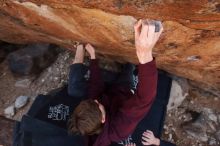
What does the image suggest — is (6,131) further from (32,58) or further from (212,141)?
(212,141)

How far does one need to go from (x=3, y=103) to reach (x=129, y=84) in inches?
59.3

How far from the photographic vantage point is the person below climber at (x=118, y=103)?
2.03 meters

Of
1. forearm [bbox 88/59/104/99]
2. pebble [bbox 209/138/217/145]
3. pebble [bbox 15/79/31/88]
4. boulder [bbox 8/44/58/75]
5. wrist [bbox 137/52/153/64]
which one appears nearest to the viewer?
wrist [bbox 137/52/153/64]

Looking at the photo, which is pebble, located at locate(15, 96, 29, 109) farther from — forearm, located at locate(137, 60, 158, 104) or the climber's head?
forearm, located at locate(137, 60, 158, 104)

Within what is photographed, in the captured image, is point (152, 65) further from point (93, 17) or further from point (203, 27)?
point (93, 17)

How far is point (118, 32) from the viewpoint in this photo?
2557 millimetres

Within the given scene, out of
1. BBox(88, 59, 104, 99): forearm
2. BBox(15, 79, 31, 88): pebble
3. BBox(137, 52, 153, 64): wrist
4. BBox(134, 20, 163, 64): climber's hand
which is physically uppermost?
BBox(134, 20, 163, 64): climber's hand

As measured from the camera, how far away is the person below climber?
2.03m

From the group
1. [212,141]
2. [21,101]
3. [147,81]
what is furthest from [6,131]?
[147,81]

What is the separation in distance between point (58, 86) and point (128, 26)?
1.69 meters

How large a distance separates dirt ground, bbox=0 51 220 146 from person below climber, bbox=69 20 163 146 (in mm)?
871

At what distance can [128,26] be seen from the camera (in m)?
2.38

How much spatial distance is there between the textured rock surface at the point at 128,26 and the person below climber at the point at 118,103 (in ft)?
0.50

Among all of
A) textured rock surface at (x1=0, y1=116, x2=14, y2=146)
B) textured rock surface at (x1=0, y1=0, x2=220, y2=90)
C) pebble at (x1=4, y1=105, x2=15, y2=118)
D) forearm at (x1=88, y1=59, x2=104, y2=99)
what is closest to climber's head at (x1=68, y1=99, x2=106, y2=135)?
forearm at (x1=88, y1=59, x2=104, y2=99)
